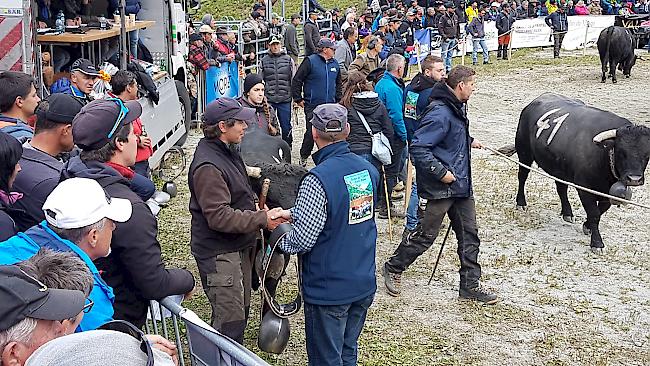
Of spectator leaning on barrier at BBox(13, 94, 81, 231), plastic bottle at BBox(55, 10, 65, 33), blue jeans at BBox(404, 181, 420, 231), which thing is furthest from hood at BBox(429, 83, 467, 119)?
plastic bottle at BBox(55, 10, 65, 33)

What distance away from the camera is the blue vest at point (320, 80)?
10.5m

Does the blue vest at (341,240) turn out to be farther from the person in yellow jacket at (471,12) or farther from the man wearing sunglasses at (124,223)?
the person in yellow jacket at (471,12)

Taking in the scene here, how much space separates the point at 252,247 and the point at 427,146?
1983 mm

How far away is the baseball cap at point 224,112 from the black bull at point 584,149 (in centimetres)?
473

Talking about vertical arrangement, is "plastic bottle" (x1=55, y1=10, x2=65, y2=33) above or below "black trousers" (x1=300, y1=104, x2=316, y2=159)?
above

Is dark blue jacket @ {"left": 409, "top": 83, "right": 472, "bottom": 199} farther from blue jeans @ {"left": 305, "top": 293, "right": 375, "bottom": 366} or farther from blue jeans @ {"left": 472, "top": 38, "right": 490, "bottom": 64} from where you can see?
blue jeans @ {"left": 472, "top": 38, "right": 490, "bottom": 64}

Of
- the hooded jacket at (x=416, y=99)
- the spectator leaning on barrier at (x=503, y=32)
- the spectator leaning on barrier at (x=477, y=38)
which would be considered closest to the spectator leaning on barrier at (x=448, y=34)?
the spectator leaning on barrier at (x=477, y=38)

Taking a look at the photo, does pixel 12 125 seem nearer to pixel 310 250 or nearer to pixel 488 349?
pixel 310 250

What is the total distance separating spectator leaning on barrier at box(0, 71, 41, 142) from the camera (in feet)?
16.8

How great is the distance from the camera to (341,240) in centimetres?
435

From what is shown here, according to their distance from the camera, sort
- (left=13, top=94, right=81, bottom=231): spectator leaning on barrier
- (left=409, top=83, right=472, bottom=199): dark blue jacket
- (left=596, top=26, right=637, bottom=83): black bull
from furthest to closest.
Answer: (left=596, top=26, right=637, bottom=83): black bull < (left=409, top=83, right=472, bottom=199): dark blue jacket < (left=13, top=94, right=81, bottom=231): spectator leaning on barrier

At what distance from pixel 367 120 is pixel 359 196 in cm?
377

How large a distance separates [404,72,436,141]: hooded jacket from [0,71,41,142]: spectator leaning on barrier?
146 inches

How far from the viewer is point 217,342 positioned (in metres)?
3.18
